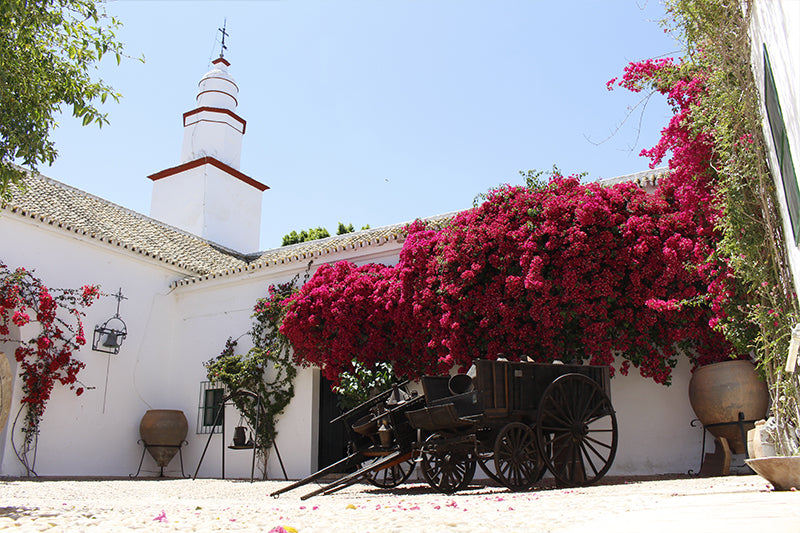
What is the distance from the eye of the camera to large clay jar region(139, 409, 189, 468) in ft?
40.9

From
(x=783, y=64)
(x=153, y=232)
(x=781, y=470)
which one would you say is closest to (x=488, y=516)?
(x=781, y=470)

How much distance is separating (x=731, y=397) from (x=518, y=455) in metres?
2.85

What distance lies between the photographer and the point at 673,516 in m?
3.03

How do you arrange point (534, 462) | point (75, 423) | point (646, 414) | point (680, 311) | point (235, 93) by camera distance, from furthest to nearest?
point (235, 93), point (75, 423), point (646, 414), point (680, 311), point (534, 462)

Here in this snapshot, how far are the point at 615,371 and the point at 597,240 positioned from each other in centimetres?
200

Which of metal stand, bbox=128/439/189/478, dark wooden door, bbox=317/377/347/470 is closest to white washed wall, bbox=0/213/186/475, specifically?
metal stand, bbox=128/439/189/478

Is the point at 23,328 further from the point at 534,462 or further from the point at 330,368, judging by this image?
the point at 534,462

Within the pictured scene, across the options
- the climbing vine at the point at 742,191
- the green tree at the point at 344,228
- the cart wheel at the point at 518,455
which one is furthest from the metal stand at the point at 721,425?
the green tree at the point at 344,228

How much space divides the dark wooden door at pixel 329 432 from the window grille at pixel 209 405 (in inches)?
91.3

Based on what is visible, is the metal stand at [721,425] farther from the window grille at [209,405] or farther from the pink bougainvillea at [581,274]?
the window grille at [209,405]

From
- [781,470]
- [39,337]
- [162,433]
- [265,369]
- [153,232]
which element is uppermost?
[153,232]

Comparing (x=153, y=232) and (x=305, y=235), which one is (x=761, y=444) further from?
(x=305, y=235)

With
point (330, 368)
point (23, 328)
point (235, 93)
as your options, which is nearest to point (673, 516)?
point (330, 368)

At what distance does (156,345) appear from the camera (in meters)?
13.6
